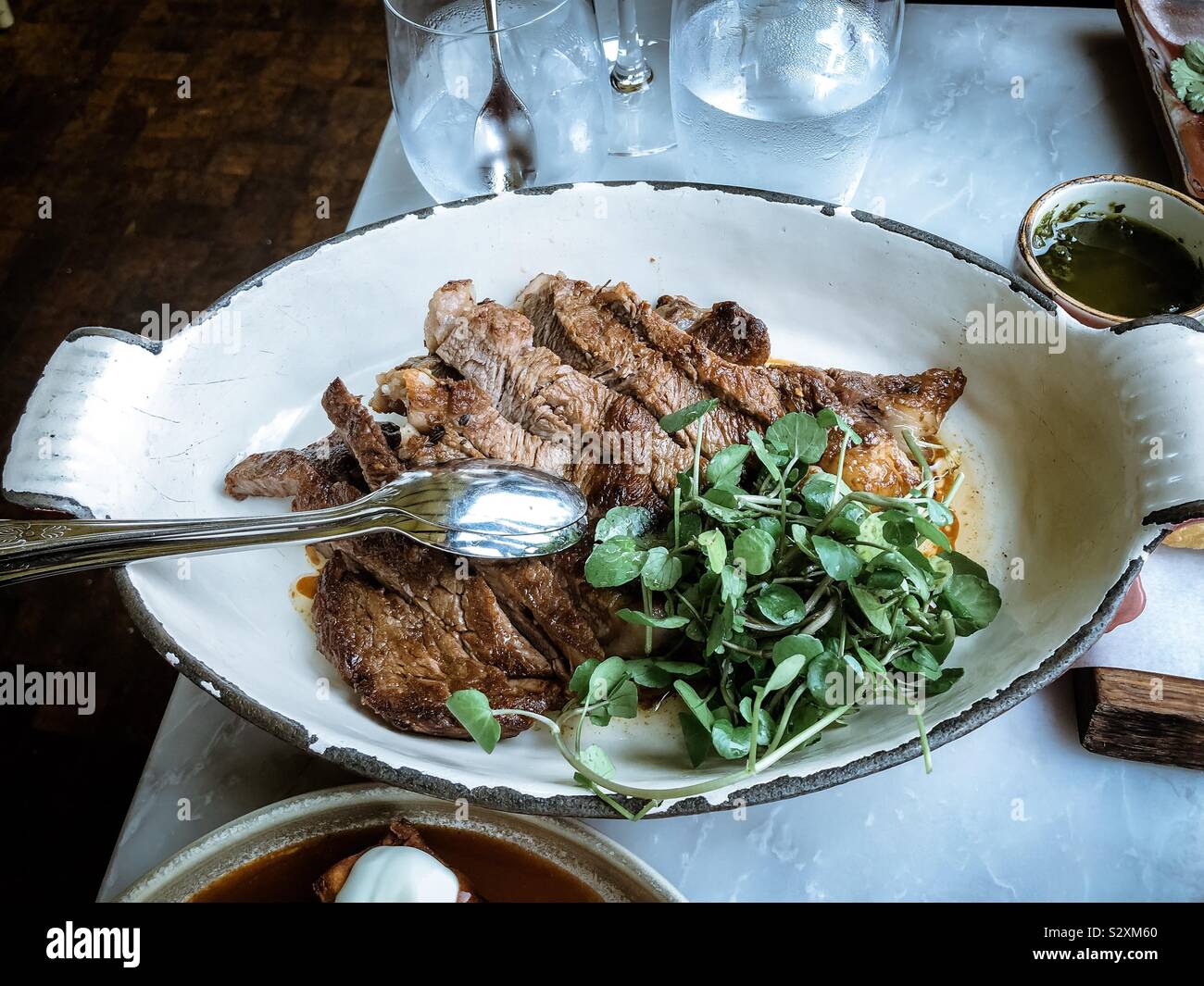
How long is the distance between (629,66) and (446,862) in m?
1.71

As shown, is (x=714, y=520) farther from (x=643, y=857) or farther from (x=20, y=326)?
(x=20, y=326)

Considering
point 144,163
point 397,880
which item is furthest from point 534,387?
point 144,163

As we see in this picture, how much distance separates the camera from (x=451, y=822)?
1318 mm

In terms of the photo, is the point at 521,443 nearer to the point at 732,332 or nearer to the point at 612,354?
the point at 612,354

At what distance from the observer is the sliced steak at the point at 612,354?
156 cm

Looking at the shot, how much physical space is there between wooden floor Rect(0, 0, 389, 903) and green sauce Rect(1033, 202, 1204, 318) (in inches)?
96.7

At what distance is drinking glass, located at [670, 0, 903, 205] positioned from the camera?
1862mm

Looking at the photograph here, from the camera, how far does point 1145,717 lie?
1.40 meters

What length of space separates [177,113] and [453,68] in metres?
2.53

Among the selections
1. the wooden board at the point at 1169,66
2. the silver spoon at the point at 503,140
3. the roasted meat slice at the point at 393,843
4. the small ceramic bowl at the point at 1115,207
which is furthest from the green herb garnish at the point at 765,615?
the wooden board at the point at 1169,66

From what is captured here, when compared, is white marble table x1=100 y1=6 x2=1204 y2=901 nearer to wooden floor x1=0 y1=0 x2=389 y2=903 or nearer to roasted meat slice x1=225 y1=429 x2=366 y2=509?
roasted meat slice x1=225 y1=429 x2=366 y2=509

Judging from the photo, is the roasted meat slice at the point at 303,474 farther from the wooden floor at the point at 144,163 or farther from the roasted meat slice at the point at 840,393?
the wooden floor at the point at 144,163

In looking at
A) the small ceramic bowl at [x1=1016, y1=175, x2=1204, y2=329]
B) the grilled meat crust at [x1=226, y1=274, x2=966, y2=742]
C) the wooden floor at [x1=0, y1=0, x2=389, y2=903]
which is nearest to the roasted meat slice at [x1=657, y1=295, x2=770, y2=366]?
the grilled meat crust at [x1=226, y1=274, x2=966, y2=742]
